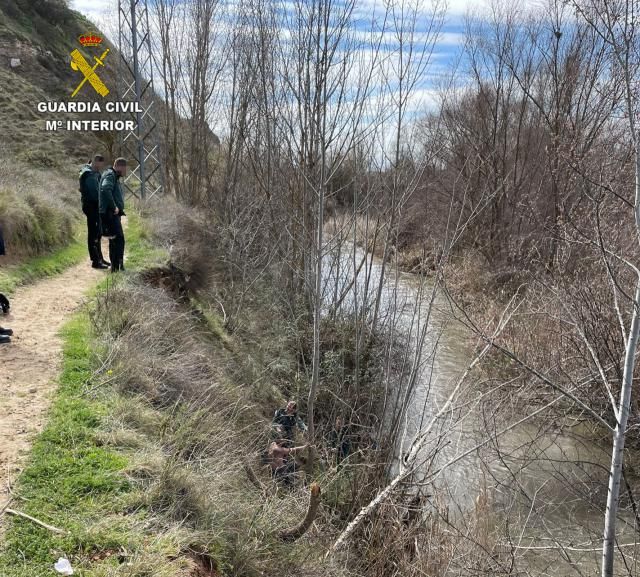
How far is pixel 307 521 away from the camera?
378 cm

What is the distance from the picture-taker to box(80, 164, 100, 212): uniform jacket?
25.7 feet

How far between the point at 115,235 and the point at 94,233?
0.70 meters

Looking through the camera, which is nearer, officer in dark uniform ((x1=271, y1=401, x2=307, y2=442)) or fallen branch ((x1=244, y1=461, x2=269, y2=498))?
fallen branch ((x1=244, y1=461, x2=269, y2=498))

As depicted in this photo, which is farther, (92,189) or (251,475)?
(92,189)

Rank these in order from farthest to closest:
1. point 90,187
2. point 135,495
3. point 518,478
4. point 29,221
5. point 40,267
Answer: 1. point 29,221
2. point 40,267
3. point 90,187
4. point 518,478
5. point 135,495

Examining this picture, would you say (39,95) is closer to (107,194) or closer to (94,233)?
(94,233)

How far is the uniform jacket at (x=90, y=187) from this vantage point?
7832mm

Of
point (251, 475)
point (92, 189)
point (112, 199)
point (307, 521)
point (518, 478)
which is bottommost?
point (518, 478)

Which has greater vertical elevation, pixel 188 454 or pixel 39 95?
pixel 39 95

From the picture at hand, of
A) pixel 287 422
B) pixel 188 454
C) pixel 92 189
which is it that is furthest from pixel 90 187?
pixel 188 454

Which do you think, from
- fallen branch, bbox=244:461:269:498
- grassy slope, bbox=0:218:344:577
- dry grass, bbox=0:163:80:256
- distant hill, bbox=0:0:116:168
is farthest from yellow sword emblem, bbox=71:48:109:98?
fallen branch, bbox=244:461:269:498

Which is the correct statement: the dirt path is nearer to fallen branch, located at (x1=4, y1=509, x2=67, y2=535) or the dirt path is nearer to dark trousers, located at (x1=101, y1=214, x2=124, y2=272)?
fallen branch, located at (x1=4, y1=509, x2=67, y2=535)

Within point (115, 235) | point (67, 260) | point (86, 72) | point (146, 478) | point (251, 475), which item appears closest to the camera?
point (146, 478)

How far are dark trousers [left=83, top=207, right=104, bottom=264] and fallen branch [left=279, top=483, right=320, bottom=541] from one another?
233 inches
